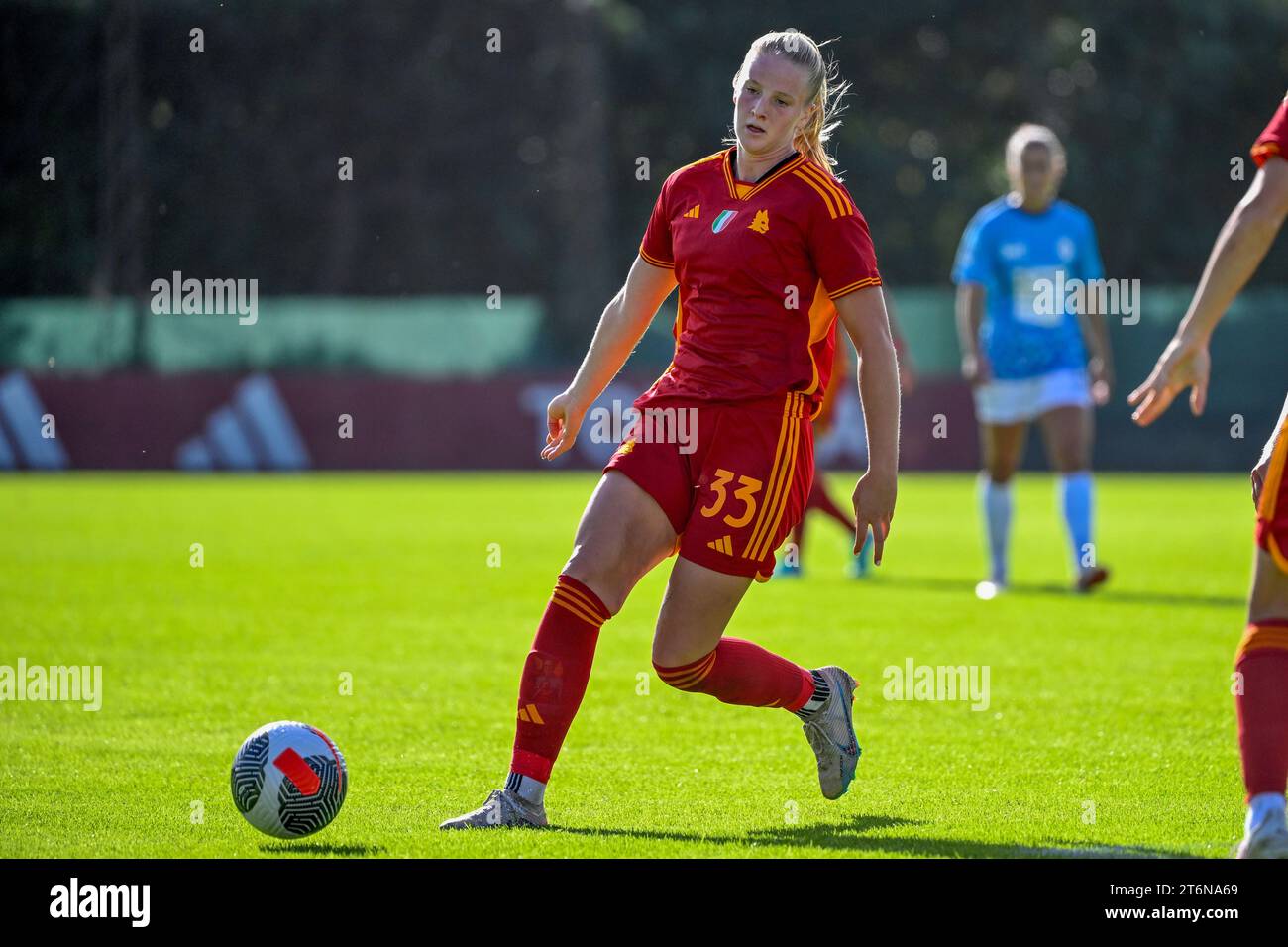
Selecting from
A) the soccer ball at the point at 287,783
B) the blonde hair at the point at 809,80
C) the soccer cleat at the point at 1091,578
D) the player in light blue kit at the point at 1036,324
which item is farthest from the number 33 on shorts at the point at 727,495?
the soccer cleat at the point at 1091,578

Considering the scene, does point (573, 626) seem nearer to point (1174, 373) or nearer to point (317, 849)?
point (317, 849)

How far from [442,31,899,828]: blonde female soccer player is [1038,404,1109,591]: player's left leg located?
6.14m

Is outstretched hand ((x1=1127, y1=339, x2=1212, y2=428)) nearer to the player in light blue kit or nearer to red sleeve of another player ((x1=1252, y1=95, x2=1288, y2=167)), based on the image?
red sleeve of another player ((x1=1252, y1=95, x2=1288, y2=167))

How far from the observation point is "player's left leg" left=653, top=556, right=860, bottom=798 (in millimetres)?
5219

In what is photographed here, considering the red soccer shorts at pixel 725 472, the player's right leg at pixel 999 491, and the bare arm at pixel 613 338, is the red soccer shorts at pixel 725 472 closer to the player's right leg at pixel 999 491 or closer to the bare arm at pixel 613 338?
the bare arm at pixel 613 338

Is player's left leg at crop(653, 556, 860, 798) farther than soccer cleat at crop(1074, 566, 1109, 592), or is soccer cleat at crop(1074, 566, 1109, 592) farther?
soccer cleat at crop(1074, 566, 1109, 592)

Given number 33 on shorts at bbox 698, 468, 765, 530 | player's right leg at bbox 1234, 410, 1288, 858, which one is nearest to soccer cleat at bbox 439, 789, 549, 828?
number 33 on shorts at bbox 698, 468, 765, 530

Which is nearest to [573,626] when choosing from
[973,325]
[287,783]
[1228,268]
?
[287,783]

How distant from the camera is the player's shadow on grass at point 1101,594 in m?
11.0

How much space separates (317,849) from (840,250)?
2.11 m

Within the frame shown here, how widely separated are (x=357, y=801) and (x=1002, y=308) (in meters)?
6.85

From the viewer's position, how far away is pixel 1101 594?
37.7 feet
